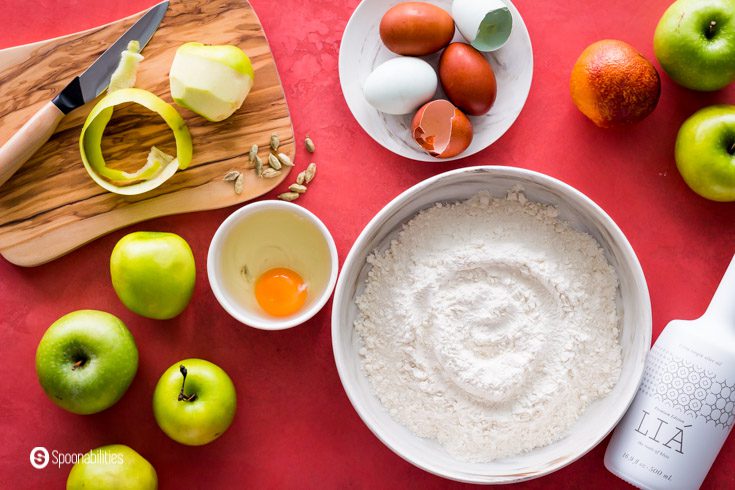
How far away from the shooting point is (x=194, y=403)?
3.51 feet

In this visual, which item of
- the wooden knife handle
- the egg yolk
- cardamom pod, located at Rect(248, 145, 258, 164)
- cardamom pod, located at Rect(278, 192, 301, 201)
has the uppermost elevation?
the wooden knife handle

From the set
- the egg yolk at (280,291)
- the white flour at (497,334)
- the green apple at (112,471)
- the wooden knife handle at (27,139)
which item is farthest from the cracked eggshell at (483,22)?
the green apple at (112,471)

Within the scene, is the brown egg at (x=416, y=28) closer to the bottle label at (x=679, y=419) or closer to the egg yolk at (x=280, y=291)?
the egg yolk at (x=280, y=291)

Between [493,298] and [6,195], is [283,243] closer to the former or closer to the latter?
[493,298]

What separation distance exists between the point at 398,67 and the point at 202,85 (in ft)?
1.03

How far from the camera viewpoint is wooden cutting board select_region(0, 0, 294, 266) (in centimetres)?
115

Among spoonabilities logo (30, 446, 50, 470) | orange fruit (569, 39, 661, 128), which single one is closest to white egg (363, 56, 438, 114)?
orange fruit (569, 39, 661, 128)

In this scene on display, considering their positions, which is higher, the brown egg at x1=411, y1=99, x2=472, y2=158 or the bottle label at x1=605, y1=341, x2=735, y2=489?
the brown egg at x1=411, y1=99, x2=472, y2=158

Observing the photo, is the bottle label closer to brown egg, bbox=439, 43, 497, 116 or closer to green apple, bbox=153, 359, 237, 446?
brown egg, bbox=439, 43, 497, 116

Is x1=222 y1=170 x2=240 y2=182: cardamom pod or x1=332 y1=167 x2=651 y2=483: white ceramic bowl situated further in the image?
x1=222 y1=170 x2=240 y2=182: cardamom pod

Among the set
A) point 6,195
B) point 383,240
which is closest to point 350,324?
point 383,240

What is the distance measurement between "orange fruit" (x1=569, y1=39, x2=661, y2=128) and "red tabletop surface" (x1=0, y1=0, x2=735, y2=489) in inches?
2.9

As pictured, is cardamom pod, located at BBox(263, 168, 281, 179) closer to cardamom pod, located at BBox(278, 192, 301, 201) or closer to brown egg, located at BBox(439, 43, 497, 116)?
cardamom pod, located at BBox(278, 192, 301, 201)

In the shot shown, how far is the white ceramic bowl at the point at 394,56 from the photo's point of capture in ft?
3.76
